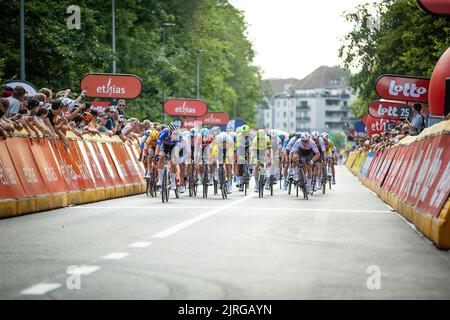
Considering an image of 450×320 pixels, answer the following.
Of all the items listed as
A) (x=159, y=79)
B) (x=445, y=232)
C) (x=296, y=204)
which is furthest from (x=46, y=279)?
(x=159, y=79)

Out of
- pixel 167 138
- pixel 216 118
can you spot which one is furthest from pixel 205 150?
pixel 216 118

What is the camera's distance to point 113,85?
29.0 meters

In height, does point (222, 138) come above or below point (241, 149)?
above

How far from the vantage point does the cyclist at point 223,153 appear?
25973 millimetres

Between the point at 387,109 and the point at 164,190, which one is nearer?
the point at 164,190

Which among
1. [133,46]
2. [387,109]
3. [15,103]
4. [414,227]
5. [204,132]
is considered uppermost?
[133,46]

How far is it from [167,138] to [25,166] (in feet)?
23.6

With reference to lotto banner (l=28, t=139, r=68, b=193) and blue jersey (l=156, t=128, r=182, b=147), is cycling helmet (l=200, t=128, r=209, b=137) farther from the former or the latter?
lotto banner (l=28, t=139, r=68, b=193)

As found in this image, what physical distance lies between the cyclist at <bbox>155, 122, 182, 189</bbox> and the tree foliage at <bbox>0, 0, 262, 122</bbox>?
1046cm

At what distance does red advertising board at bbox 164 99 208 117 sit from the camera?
4594 cm

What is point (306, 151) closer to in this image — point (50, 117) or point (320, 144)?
point (320, 144)

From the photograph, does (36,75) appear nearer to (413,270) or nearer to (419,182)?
(419,182)

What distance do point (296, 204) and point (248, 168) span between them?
601 centimetres

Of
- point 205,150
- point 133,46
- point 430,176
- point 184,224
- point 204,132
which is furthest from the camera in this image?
point 133,46
